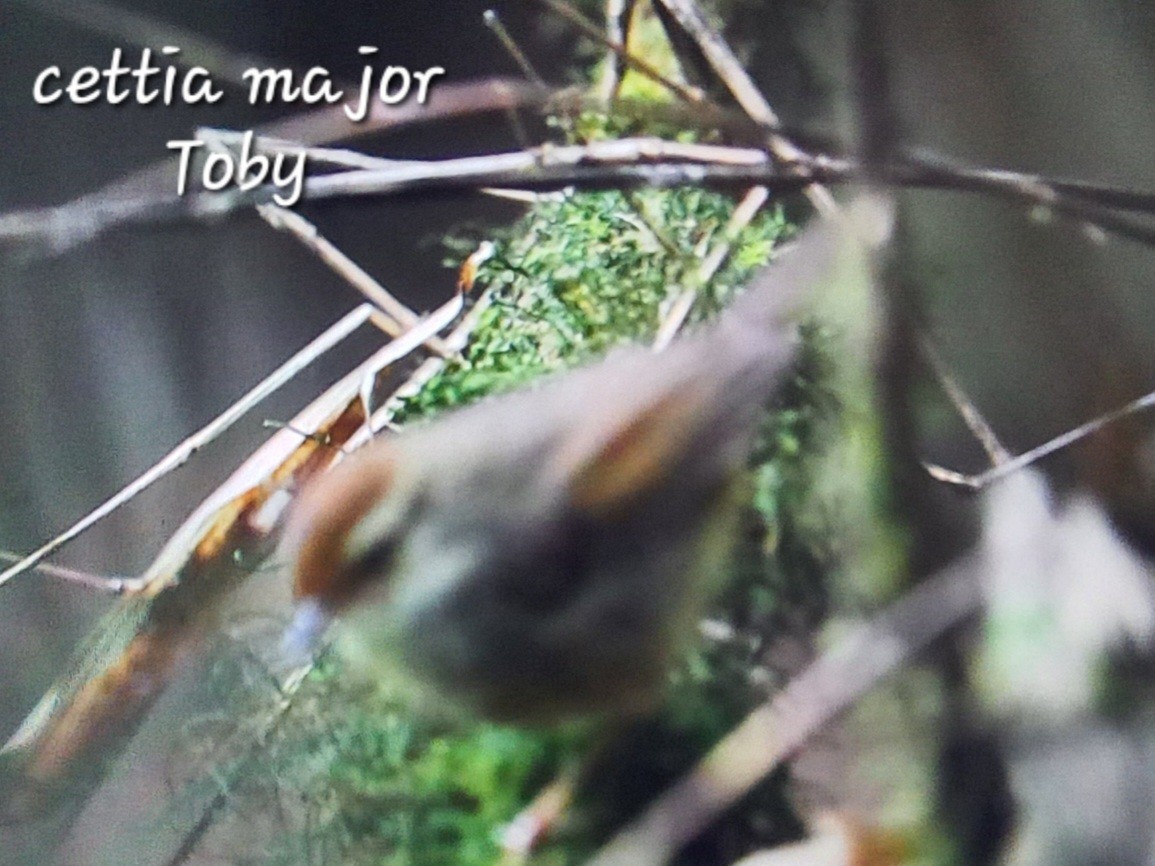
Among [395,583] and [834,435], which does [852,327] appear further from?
[395,583]

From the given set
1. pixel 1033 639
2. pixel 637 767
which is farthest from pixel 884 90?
pixel 637 767

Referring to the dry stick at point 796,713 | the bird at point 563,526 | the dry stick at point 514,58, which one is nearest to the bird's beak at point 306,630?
the bird at point 563,526

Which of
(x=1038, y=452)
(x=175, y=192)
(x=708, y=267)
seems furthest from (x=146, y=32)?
(x=1038, y=452)

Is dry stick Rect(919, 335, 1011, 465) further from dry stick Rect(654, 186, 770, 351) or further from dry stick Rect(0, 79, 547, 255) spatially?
dry stick Rect(0, 79, 547, 255)

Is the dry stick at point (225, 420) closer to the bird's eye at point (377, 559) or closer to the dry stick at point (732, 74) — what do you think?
the bird's eye at point (377, 559)

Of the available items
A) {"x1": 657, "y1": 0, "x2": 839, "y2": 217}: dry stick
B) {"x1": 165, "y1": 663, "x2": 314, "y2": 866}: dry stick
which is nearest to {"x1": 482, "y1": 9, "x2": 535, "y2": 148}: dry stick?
{"x1": 657, "y1": 0, "x2": 839, "y2": 217}: dry stick
